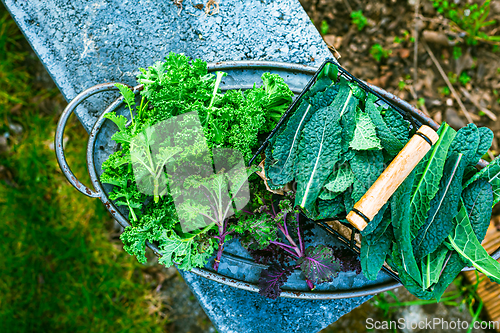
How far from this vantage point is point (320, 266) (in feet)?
6.27

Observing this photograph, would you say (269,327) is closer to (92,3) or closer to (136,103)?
(136,103)

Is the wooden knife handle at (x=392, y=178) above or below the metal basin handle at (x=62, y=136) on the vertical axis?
above

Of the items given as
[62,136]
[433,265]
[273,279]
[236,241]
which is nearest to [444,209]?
[433,265]

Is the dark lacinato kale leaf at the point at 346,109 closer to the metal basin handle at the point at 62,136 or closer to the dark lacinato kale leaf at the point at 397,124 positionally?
the dark lacinato kale leaf at the point at 397,124

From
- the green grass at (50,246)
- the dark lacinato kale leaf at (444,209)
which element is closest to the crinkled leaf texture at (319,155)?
the dark lacinato kale leaf at (444,209)

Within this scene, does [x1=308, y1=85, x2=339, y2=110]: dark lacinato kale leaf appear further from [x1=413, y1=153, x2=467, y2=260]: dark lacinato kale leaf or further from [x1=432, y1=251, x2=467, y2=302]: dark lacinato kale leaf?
[x1=432, y1=251, x2=467, y2=302]: dark lacinato kale leaf

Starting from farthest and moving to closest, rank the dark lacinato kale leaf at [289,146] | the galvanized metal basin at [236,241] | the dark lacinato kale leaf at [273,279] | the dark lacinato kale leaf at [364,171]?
the galvanized metal basin at [236,241]
the dark lacinato kale leaf at [273,279]
the dark lacinato kale leaf at [289,146]
the dark lacinato kale leaf at [364,171]

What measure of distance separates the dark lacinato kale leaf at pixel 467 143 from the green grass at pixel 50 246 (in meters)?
2.71

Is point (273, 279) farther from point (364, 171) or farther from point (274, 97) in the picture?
point (274, 97)

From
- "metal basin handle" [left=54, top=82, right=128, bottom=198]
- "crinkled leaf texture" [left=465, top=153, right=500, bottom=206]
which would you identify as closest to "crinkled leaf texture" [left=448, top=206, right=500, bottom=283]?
"crinkled leaf texture" [left=465, top=153, right=500, bottom=206]

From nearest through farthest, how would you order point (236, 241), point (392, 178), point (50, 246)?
1. point (392, 178)
2. point (236, 241)
3. point (50, 246)

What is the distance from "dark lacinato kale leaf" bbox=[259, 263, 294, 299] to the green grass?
1.49 metres

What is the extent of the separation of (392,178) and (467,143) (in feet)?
1.78

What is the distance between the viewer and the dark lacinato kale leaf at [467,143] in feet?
5.85
